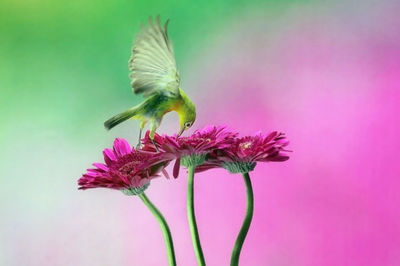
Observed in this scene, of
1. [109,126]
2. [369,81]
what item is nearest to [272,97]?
[369,81]

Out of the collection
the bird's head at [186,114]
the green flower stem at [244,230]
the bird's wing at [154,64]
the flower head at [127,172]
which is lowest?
the green flower stem at [244,230]

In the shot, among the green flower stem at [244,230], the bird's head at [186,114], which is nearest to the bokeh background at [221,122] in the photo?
the bird's head at [186,114]

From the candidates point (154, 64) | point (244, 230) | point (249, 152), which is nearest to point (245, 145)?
point (249, 152)

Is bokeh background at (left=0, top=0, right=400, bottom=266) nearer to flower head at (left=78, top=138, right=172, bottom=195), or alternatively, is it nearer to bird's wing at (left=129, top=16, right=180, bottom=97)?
bird's wing at (left=129, top=16, right=180, bottom=97)

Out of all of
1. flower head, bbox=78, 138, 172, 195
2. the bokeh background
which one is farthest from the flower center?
the bokeh background

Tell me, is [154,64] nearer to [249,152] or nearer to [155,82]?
[155,82]

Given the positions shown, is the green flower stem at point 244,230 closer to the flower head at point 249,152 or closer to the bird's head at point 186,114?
the flower head at point 249,152

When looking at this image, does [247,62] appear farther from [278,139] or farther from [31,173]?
[31,173]
